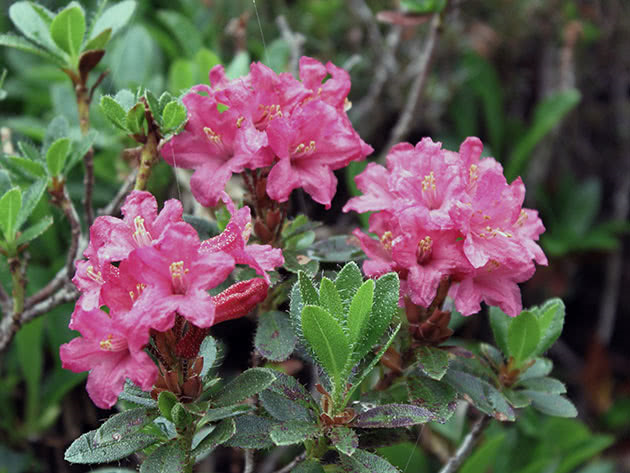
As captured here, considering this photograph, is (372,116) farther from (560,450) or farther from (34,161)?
(34,161)

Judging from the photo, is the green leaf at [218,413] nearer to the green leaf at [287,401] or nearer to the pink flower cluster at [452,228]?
the green leaf at [287,401]

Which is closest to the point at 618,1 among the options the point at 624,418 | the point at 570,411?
the point at 624,418

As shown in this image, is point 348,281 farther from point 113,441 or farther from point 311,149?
point 113,441

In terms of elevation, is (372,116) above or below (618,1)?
below

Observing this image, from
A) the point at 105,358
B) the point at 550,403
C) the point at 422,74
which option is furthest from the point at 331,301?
the point at 422,74

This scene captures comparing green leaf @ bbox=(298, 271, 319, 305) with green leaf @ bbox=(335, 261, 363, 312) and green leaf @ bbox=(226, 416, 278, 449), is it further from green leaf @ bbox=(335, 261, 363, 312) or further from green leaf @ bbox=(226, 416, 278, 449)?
green leaf @ bbox=(226, 416, 278, 449)
